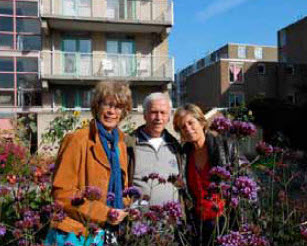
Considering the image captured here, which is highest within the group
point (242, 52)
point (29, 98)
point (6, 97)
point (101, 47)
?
point (242, 52)

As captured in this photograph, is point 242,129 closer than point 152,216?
No

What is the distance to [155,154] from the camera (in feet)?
10.6

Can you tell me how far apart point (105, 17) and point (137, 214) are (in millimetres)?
21584

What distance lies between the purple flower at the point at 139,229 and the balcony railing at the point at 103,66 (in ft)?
67.7

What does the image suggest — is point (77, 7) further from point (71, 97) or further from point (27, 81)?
point (27, 81)

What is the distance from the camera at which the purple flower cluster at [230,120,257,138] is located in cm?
270

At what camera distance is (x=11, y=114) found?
963 inches

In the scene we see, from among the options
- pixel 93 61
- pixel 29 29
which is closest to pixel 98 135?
pixel 93 61

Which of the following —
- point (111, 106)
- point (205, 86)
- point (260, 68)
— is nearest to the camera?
point (111, 106)

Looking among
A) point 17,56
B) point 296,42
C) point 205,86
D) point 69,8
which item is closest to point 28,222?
point 69,8

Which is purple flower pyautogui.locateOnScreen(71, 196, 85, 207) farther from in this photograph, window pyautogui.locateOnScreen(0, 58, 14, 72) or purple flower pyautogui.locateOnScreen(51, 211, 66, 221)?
window pyautogui.locateOnScreen(0, 58, 14, 72)

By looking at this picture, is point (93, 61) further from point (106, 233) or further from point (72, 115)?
point (106, 233)

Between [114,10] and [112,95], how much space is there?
71.4 ft

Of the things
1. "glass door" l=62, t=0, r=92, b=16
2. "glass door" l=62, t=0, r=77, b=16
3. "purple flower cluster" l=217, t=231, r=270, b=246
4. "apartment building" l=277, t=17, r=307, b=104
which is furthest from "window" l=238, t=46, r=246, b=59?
"purple flower cluster" l=217, t=231, r=270, b=246
